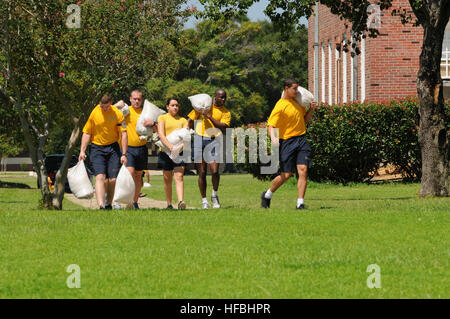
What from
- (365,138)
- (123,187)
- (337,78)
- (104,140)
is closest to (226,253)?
(123,187)

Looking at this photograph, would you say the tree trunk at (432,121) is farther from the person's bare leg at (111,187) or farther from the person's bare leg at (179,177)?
the person's bare leg at (111,187)

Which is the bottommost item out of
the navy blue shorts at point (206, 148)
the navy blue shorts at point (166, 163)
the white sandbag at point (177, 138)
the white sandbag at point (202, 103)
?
the navy blue shorts at point (166, 163)

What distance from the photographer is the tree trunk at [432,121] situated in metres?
16.8

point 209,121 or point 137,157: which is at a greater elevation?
point 209,121

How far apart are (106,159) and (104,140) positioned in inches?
12.2

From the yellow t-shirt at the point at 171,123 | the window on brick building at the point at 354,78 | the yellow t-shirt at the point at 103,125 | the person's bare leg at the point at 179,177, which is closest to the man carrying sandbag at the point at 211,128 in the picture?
the yellow t-shirt at the point at 171,123

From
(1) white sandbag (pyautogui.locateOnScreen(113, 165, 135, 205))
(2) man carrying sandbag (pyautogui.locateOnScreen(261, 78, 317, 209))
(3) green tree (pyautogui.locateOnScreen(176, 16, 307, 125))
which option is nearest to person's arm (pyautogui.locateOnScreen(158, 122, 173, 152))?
(1) white sandbag (pyautogui.locateOnScreen(113, 165, 135, 205))

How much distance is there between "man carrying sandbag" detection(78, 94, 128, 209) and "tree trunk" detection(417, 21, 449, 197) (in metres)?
6.13

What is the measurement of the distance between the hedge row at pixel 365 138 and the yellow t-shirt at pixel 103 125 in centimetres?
1059

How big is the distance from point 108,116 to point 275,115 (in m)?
2.51

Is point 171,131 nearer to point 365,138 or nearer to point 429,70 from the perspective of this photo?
point 429,70

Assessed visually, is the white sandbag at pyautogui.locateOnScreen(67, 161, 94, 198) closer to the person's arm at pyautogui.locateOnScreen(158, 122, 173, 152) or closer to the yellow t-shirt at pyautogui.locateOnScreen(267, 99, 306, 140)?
the person's arm at pyautogui.locateOnScreen(158, 122, 173, 152)

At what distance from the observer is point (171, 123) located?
14.7 meters
